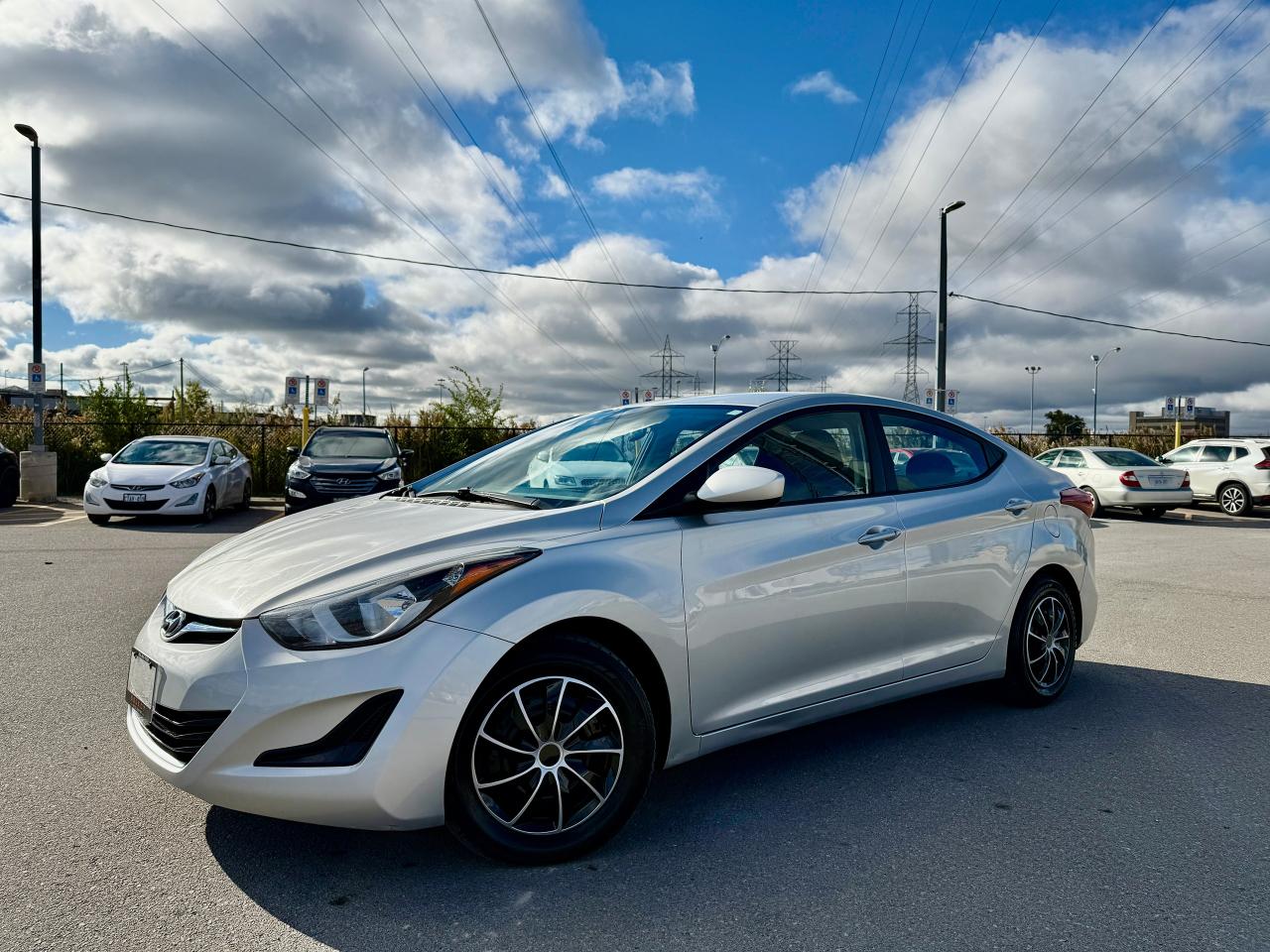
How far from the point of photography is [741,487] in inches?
128

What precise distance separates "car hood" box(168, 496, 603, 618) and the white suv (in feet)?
69.1

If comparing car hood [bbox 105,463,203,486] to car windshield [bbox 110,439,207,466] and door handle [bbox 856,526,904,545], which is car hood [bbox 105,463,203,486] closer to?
car windshield [bbox 110,439,207,466]

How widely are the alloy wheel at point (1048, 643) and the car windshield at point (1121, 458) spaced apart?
16.1 metres

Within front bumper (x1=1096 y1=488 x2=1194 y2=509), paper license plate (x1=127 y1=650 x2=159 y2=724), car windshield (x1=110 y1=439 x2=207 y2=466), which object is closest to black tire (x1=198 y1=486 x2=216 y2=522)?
car windshield (x1=110 y1=439 x2=207 y2=466)

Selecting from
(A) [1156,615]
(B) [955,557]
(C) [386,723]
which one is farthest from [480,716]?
(A) [1156,615]

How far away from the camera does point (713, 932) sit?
2555 millimetres

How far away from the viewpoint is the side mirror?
325cm

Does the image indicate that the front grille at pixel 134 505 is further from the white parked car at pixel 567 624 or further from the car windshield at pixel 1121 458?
the car windshield at pixel 1121 458

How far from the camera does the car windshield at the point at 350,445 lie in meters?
16.2

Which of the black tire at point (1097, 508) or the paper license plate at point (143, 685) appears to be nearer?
the paper license plate at point (143, 685)

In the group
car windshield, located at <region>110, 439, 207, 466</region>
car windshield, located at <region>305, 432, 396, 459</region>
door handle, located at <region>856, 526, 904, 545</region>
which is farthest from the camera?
car windshield, located at <region>305, 432, 396, 459</region>

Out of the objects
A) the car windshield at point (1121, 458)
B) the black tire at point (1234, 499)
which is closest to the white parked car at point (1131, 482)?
the car windshield at point (1121, 458)

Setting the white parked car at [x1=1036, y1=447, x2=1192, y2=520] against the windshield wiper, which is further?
the white parked car at [x1=1036, y1=447, x2=1192, y2=520]

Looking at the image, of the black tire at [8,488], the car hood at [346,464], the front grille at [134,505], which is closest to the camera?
the front grille at [134,505]
